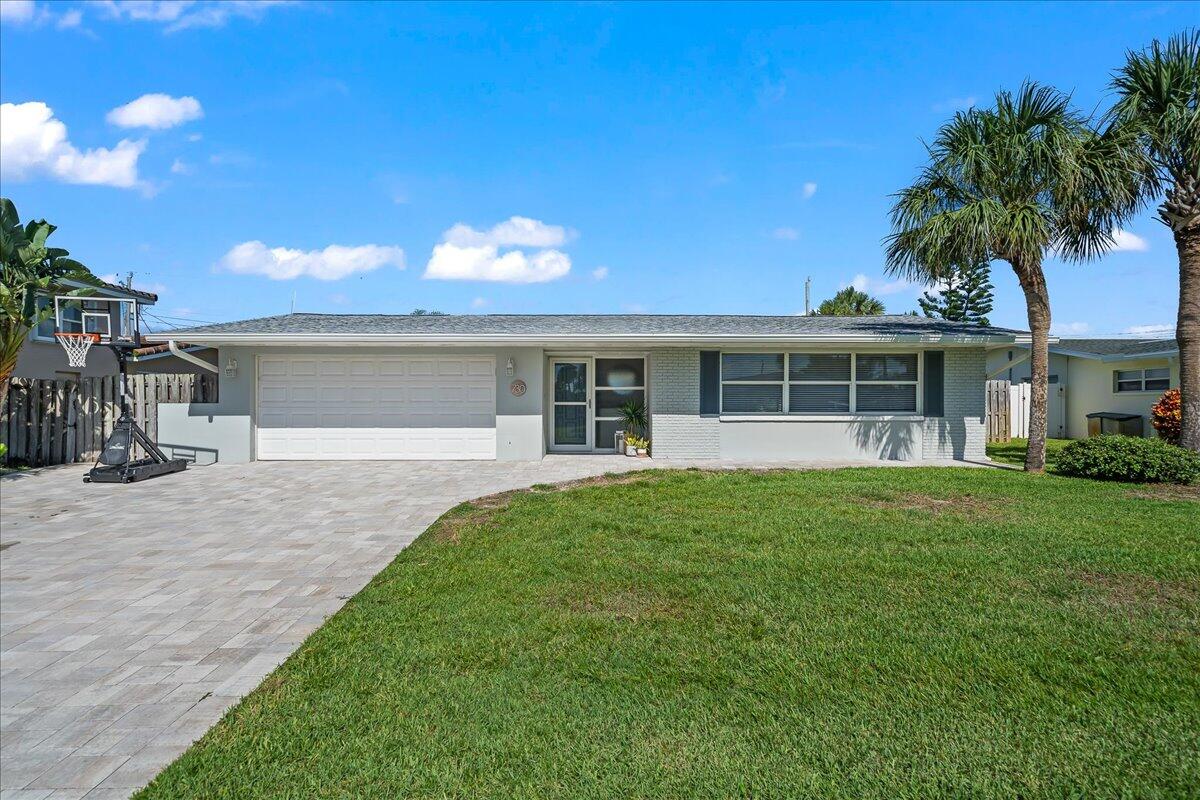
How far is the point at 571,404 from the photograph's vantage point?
1433 cm

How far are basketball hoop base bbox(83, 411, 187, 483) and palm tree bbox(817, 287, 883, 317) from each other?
100 ft

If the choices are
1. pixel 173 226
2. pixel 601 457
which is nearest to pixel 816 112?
pixel 601 457

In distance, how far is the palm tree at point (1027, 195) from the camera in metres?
10.6

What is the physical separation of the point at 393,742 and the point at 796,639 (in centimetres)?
234

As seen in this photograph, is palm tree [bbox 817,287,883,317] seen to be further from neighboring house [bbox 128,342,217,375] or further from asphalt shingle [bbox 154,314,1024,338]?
neighboring house [bbox 128,342,217,375]

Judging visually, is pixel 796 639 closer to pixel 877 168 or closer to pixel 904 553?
pixel 904 553

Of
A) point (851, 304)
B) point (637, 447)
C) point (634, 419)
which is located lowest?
point (637, 447)

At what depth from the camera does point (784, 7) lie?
11180mm

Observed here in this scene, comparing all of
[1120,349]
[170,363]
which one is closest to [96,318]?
[170,363]

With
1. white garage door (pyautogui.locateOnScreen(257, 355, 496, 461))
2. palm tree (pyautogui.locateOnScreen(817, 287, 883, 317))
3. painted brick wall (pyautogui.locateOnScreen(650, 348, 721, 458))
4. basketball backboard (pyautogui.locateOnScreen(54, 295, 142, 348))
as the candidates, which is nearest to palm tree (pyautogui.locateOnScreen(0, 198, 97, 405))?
basketball backboard (pyautogui.locateOnScreen(54, 295, 142, 348))

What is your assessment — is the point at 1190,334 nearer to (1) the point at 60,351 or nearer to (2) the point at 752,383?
(2) the point at 752,383

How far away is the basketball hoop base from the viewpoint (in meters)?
10.5

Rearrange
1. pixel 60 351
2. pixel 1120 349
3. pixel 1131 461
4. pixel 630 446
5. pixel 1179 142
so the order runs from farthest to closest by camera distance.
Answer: pixel 1120 349 → pixel 60 351 → pixel 630 446 → pixel 1179 142 → pixel 1131 461

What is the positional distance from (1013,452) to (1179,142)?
276 inches
